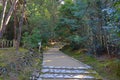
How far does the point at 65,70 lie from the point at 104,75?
1.88 m

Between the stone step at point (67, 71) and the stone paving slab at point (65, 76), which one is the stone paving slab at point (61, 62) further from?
the stone paving slab at point (65, 76)

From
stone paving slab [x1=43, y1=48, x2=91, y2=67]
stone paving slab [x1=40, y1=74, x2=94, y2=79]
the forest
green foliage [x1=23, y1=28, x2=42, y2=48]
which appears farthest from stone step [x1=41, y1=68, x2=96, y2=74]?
green foliage [x1=23, y1=28, x2=42, y2=48]

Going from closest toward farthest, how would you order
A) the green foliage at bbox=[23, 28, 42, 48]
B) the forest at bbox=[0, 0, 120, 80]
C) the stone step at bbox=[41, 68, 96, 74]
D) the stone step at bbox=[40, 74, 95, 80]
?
1. the stone step at bbox=[40, 74, 95, 80]
2. the forest at bbox=[0, 0, 120, 80]
3. the stone step at bbox=[41, 68, 96, 74]
4. the green foliage at bbox=[23, 28, 42, 48]

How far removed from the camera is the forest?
834 centimetres

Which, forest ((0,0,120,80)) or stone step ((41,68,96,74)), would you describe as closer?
forest ((0,0,120,80))

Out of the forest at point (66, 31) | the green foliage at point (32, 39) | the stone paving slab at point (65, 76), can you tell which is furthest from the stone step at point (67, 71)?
the green foliage at point (32, 39)

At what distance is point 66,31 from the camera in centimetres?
2088

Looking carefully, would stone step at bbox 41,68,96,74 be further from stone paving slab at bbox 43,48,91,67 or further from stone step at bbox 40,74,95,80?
stone paving slab at bbox 43,48,91,67

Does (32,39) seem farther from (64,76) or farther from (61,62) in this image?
(64,76)

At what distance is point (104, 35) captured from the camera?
491 inches

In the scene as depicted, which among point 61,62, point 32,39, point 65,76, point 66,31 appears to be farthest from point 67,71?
point 66,31

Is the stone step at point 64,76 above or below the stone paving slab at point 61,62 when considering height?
below

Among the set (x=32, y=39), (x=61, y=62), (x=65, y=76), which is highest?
(x=32, y=39)

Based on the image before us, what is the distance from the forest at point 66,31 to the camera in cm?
834
